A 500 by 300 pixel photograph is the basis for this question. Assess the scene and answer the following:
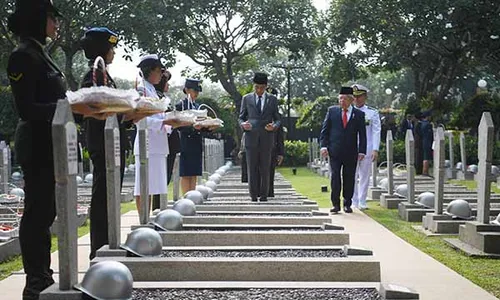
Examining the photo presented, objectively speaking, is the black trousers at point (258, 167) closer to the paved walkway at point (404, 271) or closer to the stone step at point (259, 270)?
the paved walkway at point (404, 271)

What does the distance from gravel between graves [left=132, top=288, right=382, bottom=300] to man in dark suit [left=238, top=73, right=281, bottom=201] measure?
6.60m

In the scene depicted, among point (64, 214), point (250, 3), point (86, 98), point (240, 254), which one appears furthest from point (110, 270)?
point (250, 3)

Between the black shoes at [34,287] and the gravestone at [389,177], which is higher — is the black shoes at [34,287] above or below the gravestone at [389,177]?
below

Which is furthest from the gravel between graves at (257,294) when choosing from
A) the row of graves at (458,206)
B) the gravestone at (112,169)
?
the row of graves at (458,206)

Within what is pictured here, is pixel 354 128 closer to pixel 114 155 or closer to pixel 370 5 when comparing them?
pixel 114 155

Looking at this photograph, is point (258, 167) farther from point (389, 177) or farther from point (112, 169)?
point (112, 169)

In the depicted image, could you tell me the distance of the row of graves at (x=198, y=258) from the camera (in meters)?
5.34

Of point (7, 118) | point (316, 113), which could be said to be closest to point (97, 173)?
point (7, 118)

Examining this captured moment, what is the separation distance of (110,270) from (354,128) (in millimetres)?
8495

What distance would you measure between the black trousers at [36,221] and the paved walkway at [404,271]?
1.85 ft

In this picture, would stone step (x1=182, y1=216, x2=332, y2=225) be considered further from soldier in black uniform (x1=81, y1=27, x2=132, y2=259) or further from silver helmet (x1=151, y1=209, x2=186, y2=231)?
soldier in black uniform (x1=81, y1=27, x2=132, y2=259)

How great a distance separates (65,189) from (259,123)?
7.63 m

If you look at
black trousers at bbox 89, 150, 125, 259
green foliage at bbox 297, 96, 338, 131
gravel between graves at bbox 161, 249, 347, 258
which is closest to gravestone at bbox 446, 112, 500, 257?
gravel between graves at bbox 161, 249, 347, 258

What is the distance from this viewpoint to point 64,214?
5.29m
